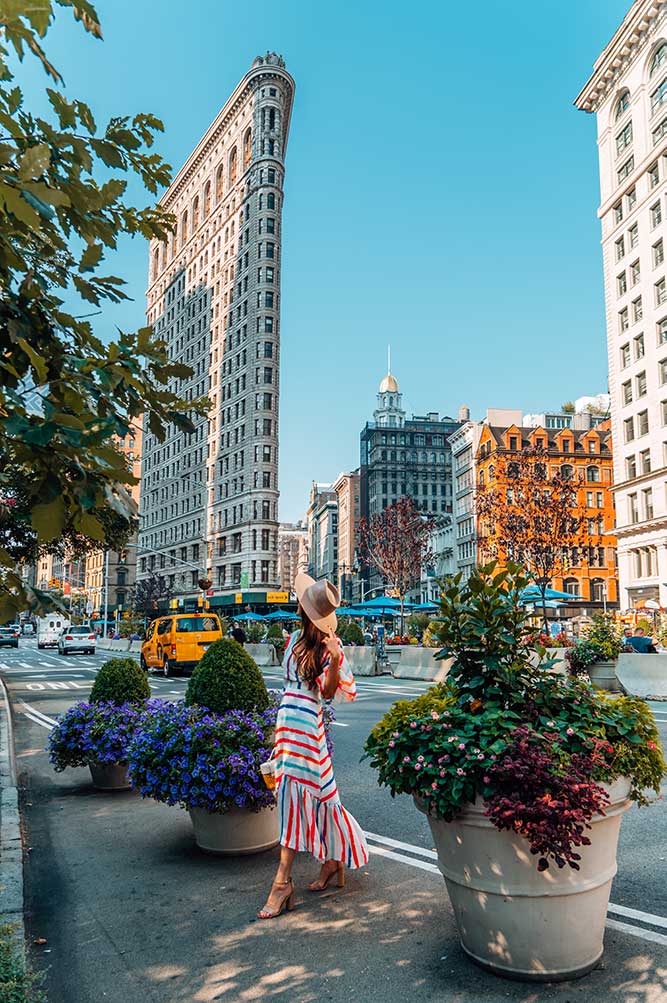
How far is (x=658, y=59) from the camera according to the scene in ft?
182

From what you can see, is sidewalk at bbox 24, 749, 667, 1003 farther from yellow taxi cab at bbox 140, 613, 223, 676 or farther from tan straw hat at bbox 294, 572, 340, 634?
yellow taxi cab at bbox 140, 613, 223, 676

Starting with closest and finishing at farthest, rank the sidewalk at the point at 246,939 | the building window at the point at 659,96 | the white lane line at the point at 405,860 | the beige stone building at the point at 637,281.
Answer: the sidewalk at the point at 246,939, the white lane line at the point at 405,860, the beige stone building at the point at 637,281, the building window at the point at 659,96

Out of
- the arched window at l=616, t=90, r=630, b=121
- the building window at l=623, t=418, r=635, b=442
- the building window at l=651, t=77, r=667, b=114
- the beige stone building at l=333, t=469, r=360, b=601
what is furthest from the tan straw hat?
the beige stone building at l=333, t=469, r=360, b=601

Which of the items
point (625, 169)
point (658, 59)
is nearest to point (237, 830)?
point (625, 169)

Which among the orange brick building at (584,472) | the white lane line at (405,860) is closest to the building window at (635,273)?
the orange brick building at (584,472)

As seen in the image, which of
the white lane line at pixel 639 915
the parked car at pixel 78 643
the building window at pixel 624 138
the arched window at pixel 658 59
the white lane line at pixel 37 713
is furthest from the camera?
the building window at pixel 624 138

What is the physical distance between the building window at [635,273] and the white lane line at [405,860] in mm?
57219

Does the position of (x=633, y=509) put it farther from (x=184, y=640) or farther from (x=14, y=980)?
(x=14, y=980)

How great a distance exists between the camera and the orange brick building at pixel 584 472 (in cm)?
7969

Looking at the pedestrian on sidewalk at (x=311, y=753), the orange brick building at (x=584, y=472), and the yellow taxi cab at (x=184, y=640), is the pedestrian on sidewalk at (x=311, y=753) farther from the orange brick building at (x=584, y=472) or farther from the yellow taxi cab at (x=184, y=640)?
the orange brick building at (x=584, y=472)

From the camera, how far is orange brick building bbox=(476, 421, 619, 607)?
7969 centimetres

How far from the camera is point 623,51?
191ft

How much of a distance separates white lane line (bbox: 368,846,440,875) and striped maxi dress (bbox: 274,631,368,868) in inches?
37.8

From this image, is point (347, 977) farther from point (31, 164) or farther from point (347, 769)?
point (347, 769)
